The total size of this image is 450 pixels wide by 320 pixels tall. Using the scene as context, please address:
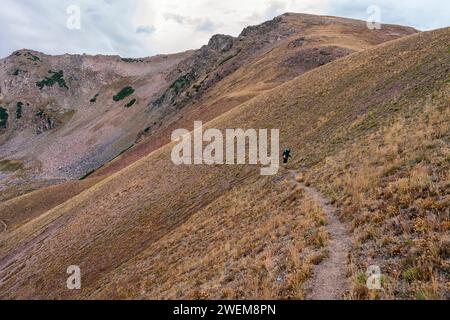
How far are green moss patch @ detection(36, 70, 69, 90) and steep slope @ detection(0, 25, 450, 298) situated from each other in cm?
15101

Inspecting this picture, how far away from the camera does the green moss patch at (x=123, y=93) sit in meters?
159

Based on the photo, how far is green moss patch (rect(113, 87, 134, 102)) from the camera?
158625mm

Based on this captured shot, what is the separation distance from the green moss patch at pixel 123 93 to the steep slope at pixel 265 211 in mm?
113890

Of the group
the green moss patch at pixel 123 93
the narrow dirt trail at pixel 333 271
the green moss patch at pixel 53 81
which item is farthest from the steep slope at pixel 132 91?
the narrow dirt trail at pixel 333 271

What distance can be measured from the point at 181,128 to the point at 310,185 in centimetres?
5418

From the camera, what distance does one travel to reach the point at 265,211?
1998cm

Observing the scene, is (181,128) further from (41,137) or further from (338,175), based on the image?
(41,137)

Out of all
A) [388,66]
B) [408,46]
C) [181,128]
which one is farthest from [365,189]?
[181,128]

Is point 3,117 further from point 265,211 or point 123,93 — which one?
point 265,211

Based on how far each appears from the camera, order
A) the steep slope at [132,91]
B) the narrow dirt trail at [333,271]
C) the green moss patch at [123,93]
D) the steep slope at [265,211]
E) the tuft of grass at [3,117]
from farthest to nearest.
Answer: the tuft of grass at [3,117]
the green moss patch at [123,93]
the steep slope at [132,91]
the steep slope at [265,211]
the narrow dirt trail at [333,271]

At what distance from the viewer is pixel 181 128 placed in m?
72.7

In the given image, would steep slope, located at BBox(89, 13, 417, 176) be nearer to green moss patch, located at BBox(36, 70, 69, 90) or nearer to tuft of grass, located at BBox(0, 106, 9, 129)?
tuft of grass, located at BBox(0, 106, 9, 129)

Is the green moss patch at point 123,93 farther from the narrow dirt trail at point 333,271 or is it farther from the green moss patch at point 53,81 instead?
the narrow dirt trail at point 333,271

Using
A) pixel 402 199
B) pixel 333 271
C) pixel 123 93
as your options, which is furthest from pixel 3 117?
pixel 333 271
